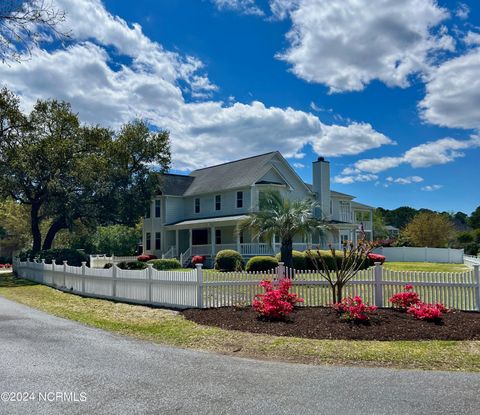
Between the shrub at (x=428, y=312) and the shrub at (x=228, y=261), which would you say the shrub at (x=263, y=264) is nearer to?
the shrub at (x=228, y=261)

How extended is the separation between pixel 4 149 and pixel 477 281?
95.5 ft

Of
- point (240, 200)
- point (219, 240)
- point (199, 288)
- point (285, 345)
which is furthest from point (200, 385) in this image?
point (219, 240)

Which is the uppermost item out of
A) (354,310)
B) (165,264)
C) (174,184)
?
(174,184)

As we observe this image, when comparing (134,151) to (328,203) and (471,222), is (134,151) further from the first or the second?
(471,222)

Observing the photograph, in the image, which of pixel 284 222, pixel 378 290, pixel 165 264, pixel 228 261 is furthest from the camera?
pixel 165 264

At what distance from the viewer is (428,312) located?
10.1m

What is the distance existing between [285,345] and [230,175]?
27598 mm

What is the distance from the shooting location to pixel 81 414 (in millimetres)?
4867

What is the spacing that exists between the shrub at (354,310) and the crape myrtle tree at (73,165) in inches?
966

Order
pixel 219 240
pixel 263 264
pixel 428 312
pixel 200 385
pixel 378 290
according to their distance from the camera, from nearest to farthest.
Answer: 1. pixel 200 385
2. pixel 428 312
3. pixel 378 290
4. pixel 263 264
5. pixel 219 240

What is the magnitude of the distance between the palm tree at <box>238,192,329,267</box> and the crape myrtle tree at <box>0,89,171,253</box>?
15149 millimetres

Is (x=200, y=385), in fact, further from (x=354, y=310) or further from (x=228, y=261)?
(x=228, y=261)

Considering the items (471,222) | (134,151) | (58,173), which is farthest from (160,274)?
(471,222)

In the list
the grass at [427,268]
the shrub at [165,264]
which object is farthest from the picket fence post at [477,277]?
the shrub at [165,264]
